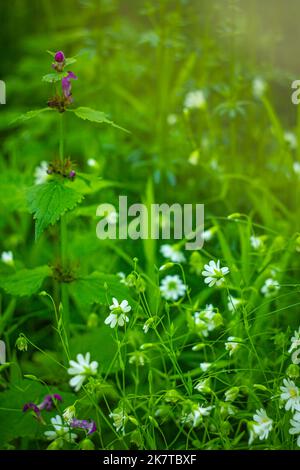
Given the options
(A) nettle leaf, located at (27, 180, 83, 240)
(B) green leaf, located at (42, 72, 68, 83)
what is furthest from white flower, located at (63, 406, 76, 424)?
(B) green leaf, located at (42, 72, 68, 83)

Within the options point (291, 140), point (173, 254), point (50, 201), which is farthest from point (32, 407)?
point (291, 140)

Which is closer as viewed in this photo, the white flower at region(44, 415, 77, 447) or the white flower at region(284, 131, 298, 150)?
the white flower at region(44, 415, 77, 447)

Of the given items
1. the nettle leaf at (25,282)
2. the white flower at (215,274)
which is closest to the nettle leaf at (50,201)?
the nettle leaf at (25,282)

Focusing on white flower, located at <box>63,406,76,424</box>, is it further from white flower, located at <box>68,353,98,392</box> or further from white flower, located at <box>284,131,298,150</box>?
white flower, located at <box>284,131,298,150</box>

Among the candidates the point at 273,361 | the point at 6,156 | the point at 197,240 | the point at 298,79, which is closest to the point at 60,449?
the point at 273,361

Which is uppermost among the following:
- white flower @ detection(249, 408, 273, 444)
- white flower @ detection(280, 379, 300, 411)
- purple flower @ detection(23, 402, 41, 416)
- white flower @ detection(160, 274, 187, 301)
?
white flower @ detection(160, 274, 187, 301)

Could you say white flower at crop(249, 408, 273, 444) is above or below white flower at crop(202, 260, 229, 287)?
below

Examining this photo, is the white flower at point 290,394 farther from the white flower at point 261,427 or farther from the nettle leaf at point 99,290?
the nettle leaf at point 99,290
